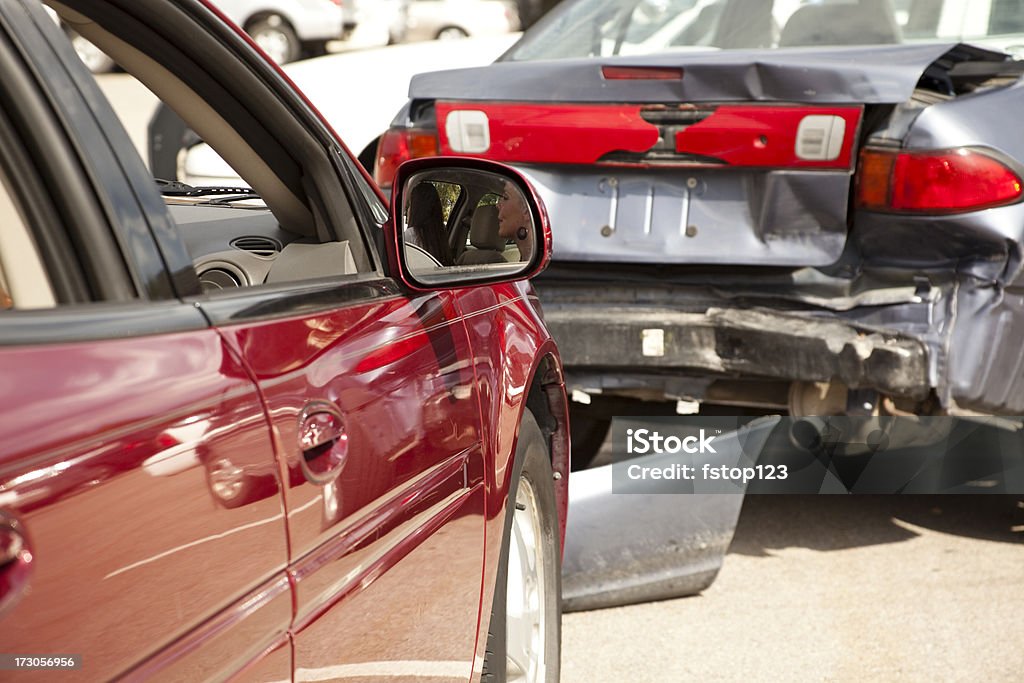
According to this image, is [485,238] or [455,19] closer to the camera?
[485,238]

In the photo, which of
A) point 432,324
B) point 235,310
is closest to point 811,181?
point 432,324

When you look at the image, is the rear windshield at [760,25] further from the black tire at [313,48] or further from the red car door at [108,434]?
the black tire at [313,48]

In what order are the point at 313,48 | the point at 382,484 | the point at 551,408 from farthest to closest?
the point at 313,48 → the point at 551,408 → the point at 382,484

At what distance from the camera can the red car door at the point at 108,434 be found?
108 cm

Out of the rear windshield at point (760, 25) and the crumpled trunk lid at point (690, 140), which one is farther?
the rear windshield at point (760, 25)

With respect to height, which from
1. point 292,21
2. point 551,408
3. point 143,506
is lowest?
point 292,21

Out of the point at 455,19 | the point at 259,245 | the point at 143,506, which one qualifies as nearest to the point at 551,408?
the point at 259,245

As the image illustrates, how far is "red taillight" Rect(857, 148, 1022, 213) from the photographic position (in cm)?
372

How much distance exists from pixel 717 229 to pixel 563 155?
1.76 feet

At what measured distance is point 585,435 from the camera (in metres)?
4.82

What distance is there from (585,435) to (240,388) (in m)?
3.48

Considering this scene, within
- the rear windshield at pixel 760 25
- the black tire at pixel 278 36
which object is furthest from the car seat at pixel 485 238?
the black tire at pixel 278 36

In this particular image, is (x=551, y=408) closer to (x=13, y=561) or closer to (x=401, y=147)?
(x=401, y=147)

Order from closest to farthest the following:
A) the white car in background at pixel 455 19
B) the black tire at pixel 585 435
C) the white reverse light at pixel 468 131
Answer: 1. the white reverse light at pixel 468 131
2. the black tire at pixel 585 435
3. the white car in background at pixel 455 19
